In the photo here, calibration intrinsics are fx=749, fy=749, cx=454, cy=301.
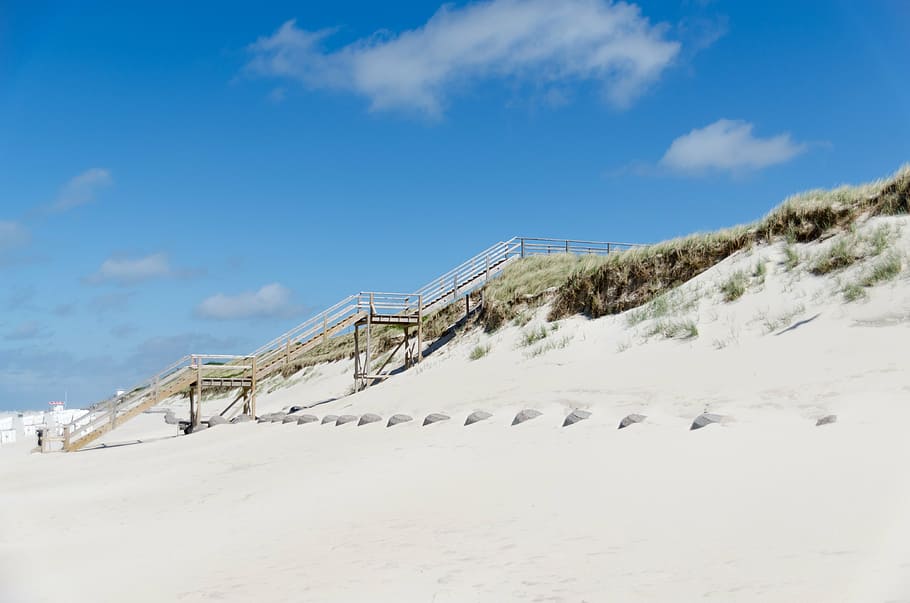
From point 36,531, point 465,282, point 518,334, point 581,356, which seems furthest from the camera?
point 465,282

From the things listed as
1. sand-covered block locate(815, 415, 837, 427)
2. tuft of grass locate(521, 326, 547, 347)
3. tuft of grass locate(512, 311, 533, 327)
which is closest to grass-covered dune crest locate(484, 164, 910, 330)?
A: tuft of grass locate(512, 311, 533, 327)

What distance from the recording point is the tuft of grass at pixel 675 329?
14.7 meters

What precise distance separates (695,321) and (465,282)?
44.8 ft

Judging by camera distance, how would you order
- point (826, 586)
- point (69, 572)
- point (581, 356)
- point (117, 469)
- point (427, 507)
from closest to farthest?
point (826, 586) < point (69, 572) < point (427, 507) < point (117, 469) < point (581, 356)

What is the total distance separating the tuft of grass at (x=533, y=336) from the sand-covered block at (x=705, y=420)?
11.1 metres

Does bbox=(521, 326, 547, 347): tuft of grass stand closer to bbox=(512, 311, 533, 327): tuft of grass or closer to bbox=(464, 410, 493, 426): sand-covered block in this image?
bbox=(512, 311, 533, 327): tuft of grass

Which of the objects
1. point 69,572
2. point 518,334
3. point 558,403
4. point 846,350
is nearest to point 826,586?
point 69,572

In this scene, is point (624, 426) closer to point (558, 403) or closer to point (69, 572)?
point (558, 403)

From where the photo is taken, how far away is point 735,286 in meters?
15.5

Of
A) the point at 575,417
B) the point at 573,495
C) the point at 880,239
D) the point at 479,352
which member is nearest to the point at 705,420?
the point at 575,417

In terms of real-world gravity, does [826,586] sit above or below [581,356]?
below

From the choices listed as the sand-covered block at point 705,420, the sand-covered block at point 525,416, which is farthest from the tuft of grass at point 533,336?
the sand-covered block at point 705,420

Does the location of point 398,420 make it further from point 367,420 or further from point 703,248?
point 703,248

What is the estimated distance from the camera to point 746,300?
15016mm
